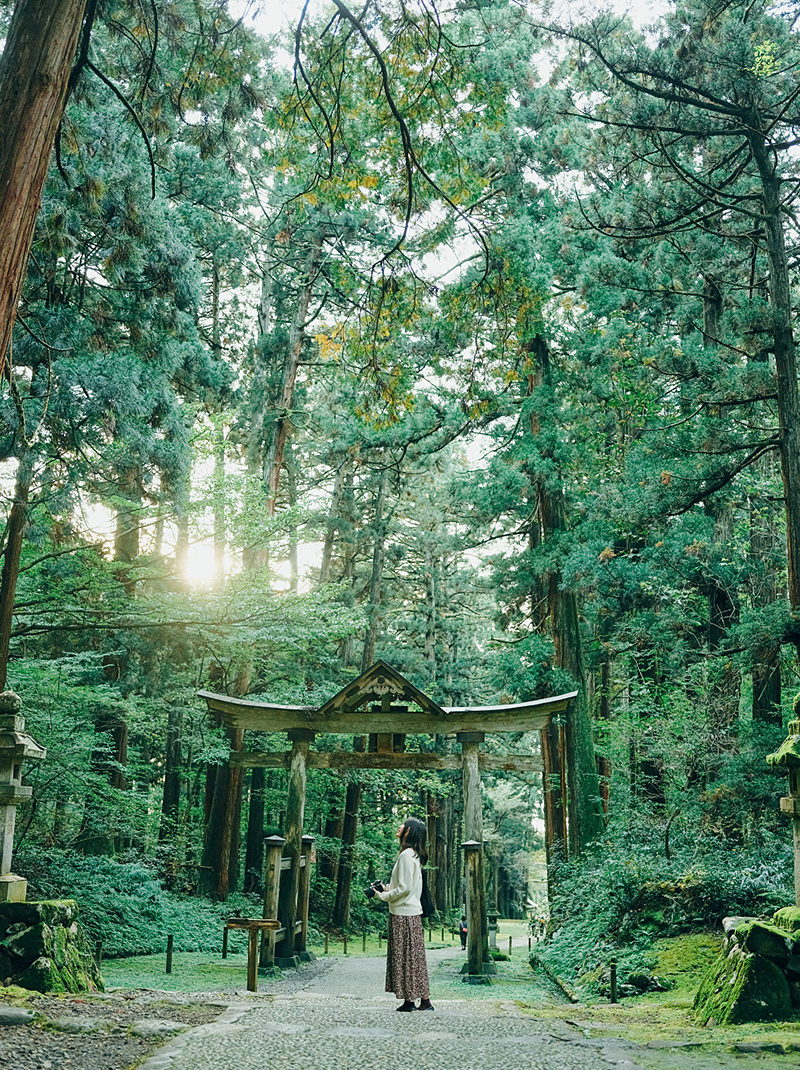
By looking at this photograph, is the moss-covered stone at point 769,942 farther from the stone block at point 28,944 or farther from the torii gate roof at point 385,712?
the torii gate roof at point 385,712

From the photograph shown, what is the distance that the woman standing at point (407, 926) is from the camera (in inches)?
245

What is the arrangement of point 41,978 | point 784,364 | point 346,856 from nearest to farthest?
point 41,978 → point 784,364 → point 346,856

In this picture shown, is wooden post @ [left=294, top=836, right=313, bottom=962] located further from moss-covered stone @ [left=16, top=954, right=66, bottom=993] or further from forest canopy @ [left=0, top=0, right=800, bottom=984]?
moss-covered stone @ [left=16, top=954, right=66, bottom=993]

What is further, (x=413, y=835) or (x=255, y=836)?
(x=255, y=836)

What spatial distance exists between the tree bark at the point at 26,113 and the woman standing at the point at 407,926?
14.6 ft

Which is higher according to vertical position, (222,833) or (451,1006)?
(222,833)

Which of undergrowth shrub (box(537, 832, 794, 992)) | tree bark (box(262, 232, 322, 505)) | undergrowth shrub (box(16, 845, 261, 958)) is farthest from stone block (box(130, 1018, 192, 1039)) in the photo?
tree bark (box(262, 232, 322, 505))

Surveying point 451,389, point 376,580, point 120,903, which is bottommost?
point 120,903

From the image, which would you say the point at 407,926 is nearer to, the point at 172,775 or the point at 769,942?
the point at 769,942

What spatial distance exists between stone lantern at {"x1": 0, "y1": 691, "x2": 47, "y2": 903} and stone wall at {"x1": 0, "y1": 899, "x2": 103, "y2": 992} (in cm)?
42

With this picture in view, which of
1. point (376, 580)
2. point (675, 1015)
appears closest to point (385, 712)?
point (675, 1015)

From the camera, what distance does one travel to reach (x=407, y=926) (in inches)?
246

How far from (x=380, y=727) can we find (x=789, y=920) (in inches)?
251

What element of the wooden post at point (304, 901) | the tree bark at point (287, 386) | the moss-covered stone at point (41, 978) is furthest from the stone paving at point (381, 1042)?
the tree bark at point (287, 386)
